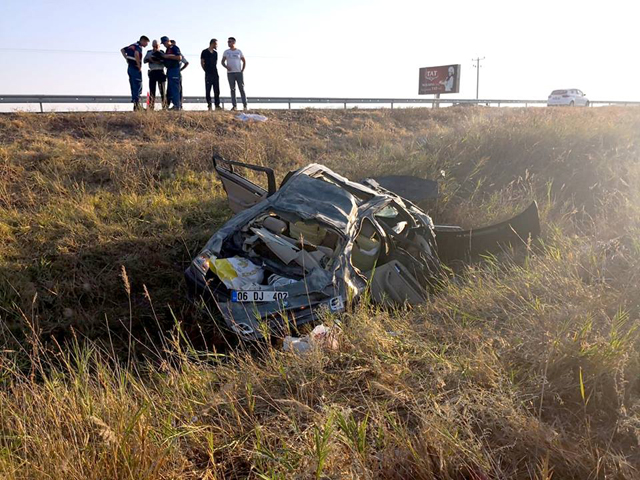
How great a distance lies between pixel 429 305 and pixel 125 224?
4.59 metres

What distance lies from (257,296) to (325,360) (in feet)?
4.05

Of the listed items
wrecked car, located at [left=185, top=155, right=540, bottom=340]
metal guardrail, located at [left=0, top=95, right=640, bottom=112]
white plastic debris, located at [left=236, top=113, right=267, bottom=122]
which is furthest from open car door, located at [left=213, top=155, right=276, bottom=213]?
metal guardrail, located at [left=0, top=95, right=640, bottom=112]

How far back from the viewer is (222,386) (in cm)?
250

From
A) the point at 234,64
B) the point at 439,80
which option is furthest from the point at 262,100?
the point at 439,80

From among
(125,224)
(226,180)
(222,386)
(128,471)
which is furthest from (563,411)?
(125,224)

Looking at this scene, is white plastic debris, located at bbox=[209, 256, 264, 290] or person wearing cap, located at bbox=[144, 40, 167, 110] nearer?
white plastic debris, located at bbox=[209, 256, 264, 290]

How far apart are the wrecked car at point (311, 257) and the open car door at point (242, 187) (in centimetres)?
4

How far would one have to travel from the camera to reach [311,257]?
150 inches

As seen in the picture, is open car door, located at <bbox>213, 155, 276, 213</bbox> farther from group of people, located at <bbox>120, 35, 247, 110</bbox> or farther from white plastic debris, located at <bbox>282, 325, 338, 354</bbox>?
group of people, located at <bbox>120, 35, 247, 110</bbox>

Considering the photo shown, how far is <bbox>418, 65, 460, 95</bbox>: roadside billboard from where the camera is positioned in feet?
89.7

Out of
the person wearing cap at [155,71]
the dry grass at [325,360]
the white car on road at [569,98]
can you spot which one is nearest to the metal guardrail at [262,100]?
the white car on road at [569,98]

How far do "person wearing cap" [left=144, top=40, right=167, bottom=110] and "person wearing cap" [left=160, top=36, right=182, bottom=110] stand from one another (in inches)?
6.3

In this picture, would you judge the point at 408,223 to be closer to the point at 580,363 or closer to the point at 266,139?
the point at 580,363

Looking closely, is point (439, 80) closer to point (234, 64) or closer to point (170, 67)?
point (234, 64)
